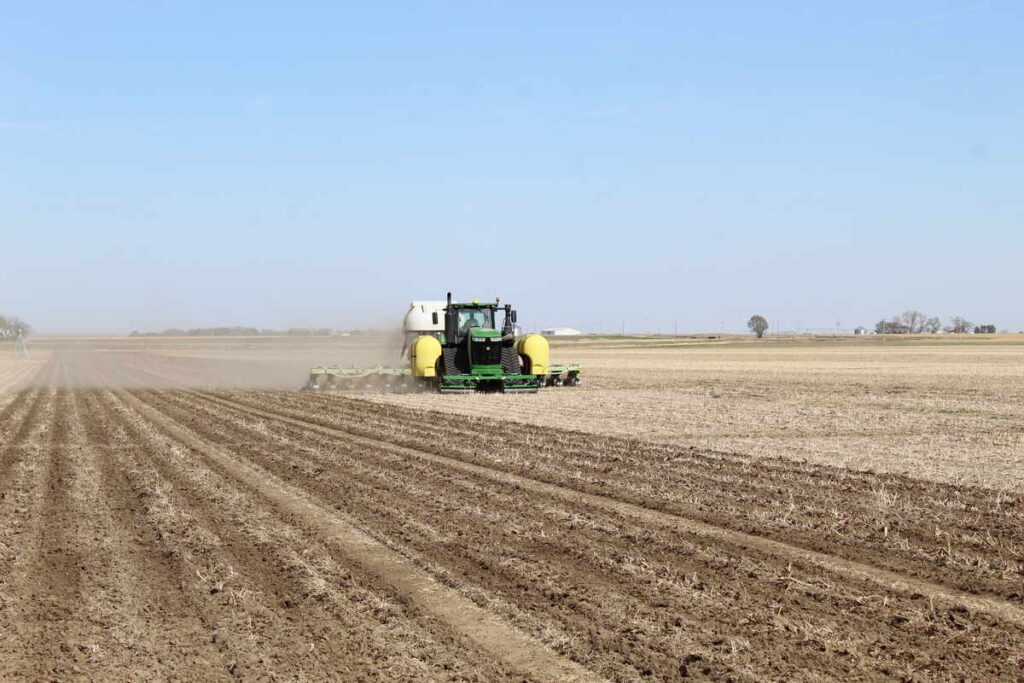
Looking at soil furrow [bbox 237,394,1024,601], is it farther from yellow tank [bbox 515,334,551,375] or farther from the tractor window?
yellow tank [bbox 515,334,551,375]

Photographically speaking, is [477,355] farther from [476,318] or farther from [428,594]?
[428,594]

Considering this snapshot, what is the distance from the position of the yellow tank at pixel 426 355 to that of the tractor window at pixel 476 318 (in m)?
0.93

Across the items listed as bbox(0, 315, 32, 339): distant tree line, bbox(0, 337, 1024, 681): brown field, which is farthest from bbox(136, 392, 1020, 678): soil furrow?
bbox(0, 315, 32, 339): distant tree line

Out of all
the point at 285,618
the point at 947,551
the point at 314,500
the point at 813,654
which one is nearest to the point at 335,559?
the point at 285,618

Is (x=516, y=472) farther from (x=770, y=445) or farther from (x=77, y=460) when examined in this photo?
(x=77, y=460)

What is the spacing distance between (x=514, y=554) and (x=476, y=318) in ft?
68.5

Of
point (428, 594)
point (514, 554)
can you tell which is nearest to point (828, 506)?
point (514, 554)

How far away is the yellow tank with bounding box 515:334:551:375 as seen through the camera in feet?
95.0

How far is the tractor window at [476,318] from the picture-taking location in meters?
28.5

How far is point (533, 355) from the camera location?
2892 cm

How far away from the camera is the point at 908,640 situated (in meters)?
5.67

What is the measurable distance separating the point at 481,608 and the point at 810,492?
5415mm

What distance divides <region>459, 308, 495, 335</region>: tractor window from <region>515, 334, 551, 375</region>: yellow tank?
1.19 meters

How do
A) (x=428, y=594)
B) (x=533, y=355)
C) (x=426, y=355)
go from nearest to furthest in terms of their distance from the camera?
(x=428, y=594) < (x=426, y=355) < (x=533, y=355)
